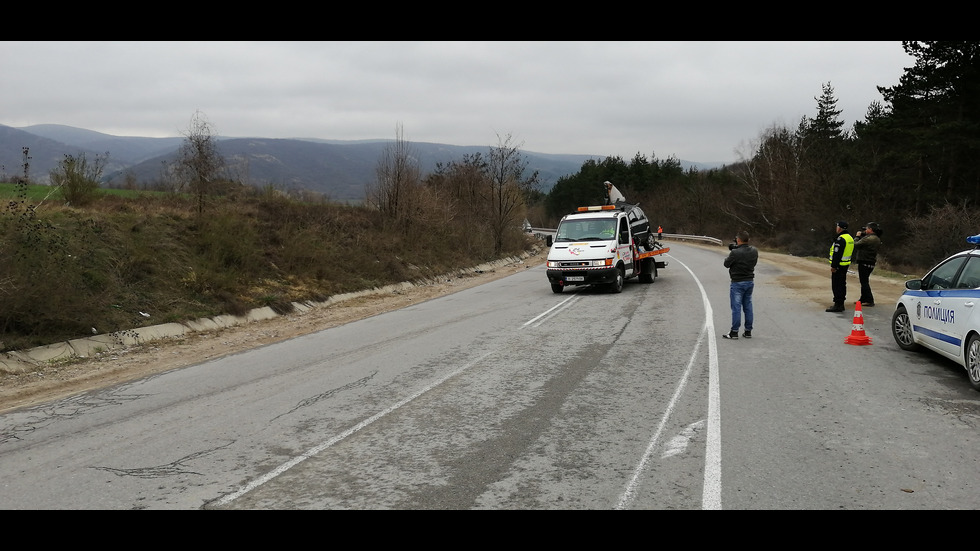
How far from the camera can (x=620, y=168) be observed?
86.7 m

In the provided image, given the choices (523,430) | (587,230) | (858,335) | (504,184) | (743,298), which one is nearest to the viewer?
(523,430)

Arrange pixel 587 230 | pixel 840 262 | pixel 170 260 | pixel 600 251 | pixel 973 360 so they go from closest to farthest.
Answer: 1. pixel 973 360
2. pixel 840 262
3. pixel 170 260
4. pixel 600 251
5. pixel 587 230

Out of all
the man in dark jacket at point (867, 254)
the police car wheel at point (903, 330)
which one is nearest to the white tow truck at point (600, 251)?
the man in dark jacket at point (867, 254)

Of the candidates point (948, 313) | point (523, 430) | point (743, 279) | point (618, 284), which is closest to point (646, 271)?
point (618, 284)

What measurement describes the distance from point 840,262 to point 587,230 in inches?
273

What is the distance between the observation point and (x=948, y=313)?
7754 millimetres

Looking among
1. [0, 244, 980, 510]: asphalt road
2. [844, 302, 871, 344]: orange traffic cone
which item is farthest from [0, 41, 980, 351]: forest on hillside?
[844, 302, 871, 344]: orange traffic cone

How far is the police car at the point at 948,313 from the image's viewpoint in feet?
23.2

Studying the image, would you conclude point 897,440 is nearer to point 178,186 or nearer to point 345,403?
point 345,403

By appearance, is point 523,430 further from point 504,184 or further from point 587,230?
point 504,184

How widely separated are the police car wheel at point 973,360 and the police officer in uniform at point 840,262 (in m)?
5.96

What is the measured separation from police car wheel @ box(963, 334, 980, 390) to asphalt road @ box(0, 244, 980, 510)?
199 mm

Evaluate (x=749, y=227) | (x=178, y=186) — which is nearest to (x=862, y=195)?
(x=749, y=227)

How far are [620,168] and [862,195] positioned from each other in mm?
51791
